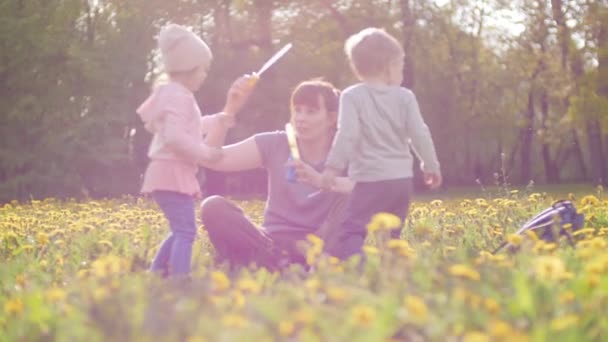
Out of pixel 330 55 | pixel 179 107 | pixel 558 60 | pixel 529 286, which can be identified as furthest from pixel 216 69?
pixel 529 286

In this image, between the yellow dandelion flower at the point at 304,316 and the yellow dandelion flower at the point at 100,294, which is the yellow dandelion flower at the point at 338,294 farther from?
the yellow dandelion flower at the point at 100,294

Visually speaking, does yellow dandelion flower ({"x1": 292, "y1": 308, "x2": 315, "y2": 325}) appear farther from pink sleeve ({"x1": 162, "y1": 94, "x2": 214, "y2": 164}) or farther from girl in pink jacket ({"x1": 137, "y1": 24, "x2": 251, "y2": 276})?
pink sleeve ({"x1": 162, "y1": 94, "x2": 214, "y2": 164})

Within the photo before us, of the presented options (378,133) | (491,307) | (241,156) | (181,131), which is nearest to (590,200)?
(378,133)

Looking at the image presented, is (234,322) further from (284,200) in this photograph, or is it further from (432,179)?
(284,200)

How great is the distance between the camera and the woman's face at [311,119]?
6.02 meters

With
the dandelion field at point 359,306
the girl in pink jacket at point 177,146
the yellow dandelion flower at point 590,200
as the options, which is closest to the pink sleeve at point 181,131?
the girl in pink jacket at point 177,146

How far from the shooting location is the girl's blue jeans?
4930 millimetres

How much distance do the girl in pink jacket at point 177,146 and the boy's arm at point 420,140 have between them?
1.13m

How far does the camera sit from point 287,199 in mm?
6309

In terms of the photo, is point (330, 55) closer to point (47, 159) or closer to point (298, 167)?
point (47, 159)

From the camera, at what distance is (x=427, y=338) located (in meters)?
2.68

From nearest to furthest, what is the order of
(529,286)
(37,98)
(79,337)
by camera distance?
(79,337) < (529,286) < (37,98)

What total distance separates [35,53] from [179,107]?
18.2m

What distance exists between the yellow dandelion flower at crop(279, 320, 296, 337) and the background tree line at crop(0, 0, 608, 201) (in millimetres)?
11185
